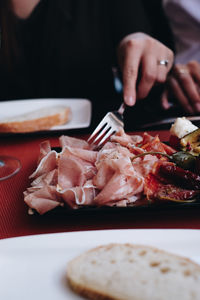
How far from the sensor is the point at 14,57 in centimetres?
214

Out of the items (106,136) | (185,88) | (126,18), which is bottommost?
(185,88)

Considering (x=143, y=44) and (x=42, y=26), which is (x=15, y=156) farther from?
(x=42, y=26)

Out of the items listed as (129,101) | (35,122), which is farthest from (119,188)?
(35,122)

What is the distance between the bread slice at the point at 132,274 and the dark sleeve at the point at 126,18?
176cm

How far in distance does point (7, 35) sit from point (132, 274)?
191cm

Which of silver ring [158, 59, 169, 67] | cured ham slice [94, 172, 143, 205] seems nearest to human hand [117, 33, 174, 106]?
silver ring [158, 59, 169, 67]

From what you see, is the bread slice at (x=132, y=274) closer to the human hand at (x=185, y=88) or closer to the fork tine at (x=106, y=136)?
the fork tine at (x=106, y=136)

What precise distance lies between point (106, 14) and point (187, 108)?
43.3 inches

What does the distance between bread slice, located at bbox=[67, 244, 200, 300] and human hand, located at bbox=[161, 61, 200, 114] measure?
114 cm

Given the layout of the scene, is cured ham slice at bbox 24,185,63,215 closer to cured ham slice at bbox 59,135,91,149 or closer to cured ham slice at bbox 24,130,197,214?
cured ham slice at bbox 24,130,197,214

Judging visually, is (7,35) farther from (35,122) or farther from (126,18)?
(35,122)

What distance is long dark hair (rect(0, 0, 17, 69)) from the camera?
1.99 metres

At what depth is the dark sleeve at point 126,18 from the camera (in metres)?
2.05

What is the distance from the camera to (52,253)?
1.92 ft
